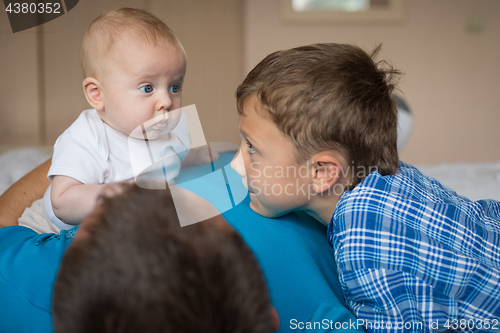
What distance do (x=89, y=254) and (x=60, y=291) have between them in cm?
4

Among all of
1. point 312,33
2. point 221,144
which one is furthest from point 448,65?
point 221,144

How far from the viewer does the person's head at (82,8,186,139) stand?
0.88m

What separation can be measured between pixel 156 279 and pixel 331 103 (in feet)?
1.74

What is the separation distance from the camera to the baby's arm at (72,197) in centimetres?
80

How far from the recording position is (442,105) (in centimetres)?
385

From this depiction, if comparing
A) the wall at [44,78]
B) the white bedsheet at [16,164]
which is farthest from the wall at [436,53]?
the white bedsheet at [16,164]

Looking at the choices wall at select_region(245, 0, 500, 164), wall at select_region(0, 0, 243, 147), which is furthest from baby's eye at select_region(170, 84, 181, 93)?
wall at select_region(245, 0, 500, 164)

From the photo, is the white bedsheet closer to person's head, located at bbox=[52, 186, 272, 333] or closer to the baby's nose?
the baby's nose

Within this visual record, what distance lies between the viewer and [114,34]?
35.1 inches

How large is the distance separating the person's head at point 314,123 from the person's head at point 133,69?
0.63 ft

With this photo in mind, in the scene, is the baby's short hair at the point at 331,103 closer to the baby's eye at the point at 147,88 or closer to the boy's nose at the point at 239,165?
the boy's nose at the point at 239,165

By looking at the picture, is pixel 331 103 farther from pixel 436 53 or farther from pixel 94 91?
pixel 436 53

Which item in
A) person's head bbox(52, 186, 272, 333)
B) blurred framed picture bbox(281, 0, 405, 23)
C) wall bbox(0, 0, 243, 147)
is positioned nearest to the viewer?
person's head bbox(52, 186, 272, 333)

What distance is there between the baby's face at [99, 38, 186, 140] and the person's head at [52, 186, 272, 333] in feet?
1.66
